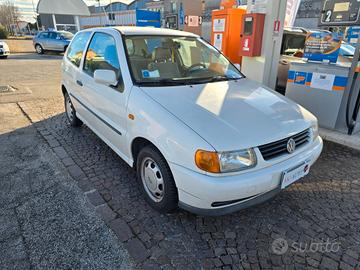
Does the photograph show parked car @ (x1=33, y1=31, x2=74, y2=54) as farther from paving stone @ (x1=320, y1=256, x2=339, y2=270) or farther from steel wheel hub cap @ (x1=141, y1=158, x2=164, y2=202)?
paving stone @ (x1=320, y1=256, x2=339, y2=270)

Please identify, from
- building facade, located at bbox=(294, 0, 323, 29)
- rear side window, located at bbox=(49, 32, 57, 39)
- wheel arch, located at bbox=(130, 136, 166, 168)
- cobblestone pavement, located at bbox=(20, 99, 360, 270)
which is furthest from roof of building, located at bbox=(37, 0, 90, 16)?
wheel arch, located at bbox=(130, 136, 166, 168)

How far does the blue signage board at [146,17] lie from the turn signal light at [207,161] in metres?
Result: 9.92

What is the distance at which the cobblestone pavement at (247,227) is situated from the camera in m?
2.12

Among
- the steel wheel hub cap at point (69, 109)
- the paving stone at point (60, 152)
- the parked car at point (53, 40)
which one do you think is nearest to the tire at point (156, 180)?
the paving stone at point (60, 152)

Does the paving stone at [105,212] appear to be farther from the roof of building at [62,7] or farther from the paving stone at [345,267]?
the roof of building at [62,7]

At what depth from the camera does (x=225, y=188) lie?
77.7 inches

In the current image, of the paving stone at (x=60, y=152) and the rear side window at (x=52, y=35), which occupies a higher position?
the rear side window at (x=52, y=35)

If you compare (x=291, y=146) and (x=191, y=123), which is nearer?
(x=191, y=123)

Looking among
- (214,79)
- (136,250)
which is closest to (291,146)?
(214,79)

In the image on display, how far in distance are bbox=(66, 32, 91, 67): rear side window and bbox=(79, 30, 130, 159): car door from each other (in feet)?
0.91

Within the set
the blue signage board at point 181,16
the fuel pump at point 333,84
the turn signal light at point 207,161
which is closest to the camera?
the turn signal light at point 207,161

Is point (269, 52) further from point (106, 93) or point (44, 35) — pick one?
point (44, 35)

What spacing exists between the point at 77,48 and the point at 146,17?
7492mm

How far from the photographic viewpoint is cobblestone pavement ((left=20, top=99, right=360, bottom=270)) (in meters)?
2.12
